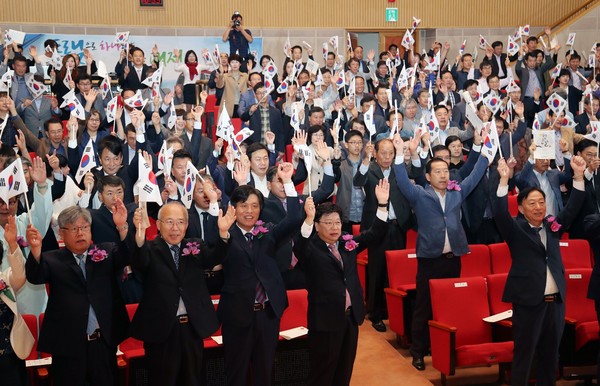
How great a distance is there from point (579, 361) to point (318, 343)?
2.15m

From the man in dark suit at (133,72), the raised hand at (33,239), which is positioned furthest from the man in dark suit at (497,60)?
the raised hand at (33,239)

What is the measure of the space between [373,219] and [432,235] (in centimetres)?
78

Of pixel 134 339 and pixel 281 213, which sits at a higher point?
pixel 281 213

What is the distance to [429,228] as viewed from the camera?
5.86m

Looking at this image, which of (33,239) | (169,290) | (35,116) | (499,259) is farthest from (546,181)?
(35,116)

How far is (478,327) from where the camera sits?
5.68m

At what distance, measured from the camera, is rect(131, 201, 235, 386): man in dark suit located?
4344 millimetres

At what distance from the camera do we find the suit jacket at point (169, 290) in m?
4.34

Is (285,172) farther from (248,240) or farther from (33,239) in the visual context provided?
(33,239)

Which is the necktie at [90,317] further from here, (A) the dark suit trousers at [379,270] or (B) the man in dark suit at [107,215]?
(A) the dark suit trousers at [379,270]

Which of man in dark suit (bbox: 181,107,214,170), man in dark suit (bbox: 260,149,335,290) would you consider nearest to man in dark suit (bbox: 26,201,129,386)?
man in dark suit (bbox: 260,149,335,290)

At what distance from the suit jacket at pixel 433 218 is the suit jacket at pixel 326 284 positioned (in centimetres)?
109

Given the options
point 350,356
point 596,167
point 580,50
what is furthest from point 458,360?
point 580,50

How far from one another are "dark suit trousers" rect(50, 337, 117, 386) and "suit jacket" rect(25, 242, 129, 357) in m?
0.04
